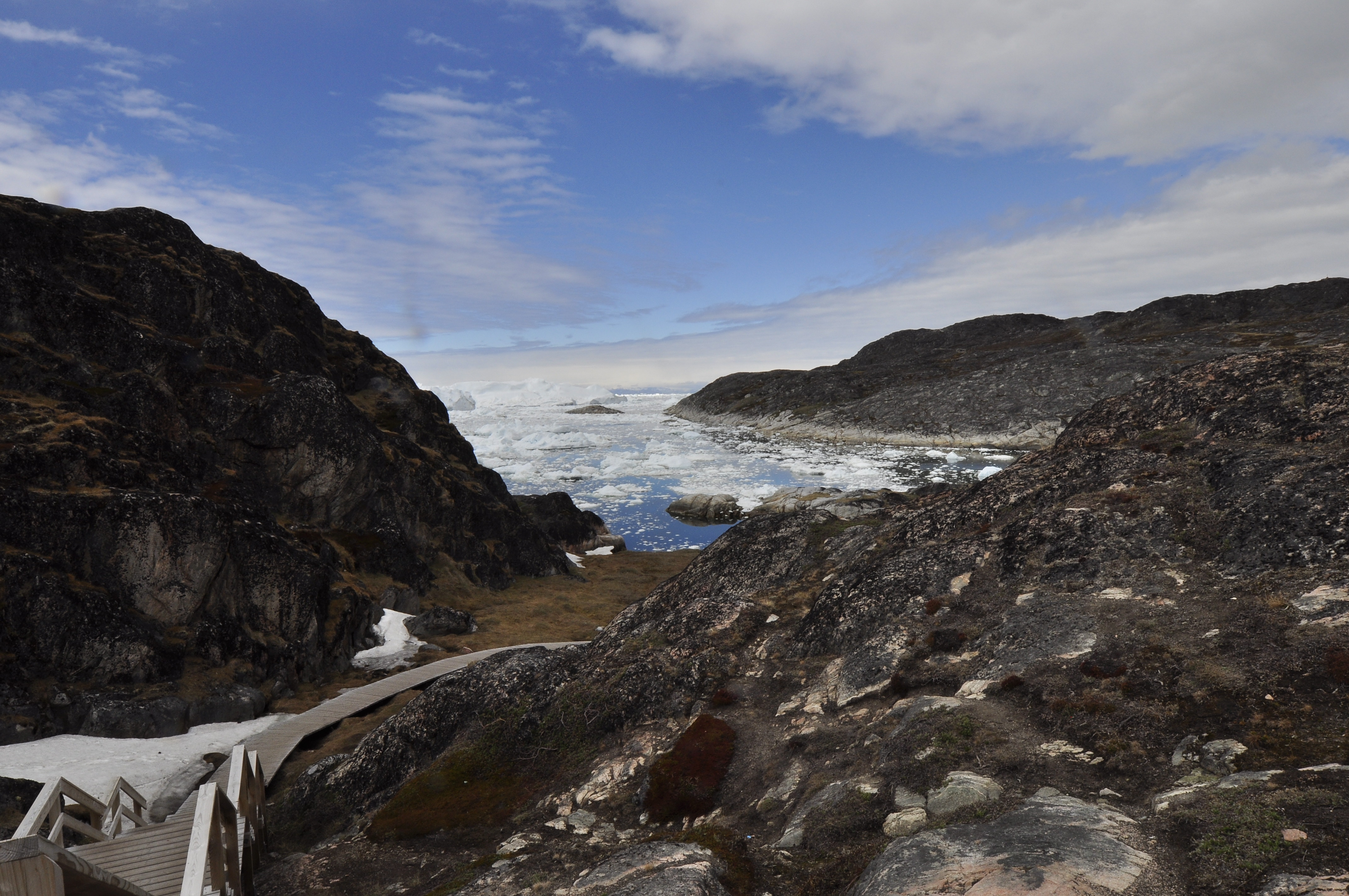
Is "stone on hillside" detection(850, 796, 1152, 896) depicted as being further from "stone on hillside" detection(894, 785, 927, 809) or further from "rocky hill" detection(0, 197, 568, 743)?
"rocky hill" detection(0, 197, 568, 743)

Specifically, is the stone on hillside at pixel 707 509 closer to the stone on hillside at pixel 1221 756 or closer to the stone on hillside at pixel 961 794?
the stone on hillside at pixel 961 794

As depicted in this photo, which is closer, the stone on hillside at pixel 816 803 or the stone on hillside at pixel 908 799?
the stone on hillside at pixel 908 799

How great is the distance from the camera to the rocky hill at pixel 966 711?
789cm

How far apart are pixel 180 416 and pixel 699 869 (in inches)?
1829

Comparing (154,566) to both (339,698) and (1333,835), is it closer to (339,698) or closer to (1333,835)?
(339,698)

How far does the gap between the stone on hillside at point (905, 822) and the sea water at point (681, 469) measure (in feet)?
200

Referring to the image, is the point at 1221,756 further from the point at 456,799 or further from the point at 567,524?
the point at 567,524

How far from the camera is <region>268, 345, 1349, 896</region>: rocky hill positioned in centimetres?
789

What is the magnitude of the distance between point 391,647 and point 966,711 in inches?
1415

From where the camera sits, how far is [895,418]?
146 metres

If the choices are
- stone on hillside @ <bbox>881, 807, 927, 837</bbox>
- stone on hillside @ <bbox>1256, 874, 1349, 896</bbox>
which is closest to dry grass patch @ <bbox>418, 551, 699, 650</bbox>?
stone on hillside @ <bbox>881, 807, 927, 837</bbox>

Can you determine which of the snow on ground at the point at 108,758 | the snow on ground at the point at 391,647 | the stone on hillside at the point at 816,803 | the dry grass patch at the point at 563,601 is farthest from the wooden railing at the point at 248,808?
the dry grass patch at the point at 563,601

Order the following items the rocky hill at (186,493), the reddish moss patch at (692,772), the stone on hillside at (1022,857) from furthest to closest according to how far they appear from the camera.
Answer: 1. the rocky hill at (186,493)
2. the reddish moss patch at (692,772)
3. the stone on hillside at (1022,857)

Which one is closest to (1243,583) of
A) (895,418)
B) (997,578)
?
(997,578)
